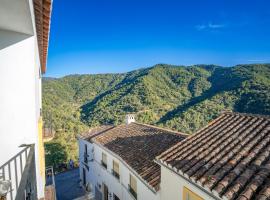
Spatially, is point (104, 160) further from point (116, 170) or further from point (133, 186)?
point (133, 186)

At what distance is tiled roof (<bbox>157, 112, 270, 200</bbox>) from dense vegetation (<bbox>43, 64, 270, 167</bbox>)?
21104 mm

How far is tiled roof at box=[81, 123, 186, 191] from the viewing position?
1027 cm

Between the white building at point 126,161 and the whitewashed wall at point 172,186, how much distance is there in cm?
80

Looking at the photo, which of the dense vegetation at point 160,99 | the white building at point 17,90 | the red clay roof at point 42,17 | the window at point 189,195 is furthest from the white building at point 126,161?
the dense vegetation at point 160,99

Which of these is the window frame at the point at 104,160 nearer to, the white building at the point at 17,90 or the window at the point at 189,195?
the window at the point at 189,195

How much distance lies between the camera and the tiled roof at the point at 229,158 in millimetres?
5113

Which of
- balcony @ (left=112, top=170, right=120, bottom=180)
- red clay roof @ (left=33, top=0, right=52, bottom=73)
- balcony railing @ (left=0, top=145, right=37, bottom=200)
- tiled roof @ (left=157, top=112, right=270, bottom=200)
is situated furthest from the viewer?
balcony @ (left=112, top=170, right=120, bottom=180)

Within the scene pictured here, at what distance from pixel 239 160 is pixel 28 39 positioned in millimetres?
6191

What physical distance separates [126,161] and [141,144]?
200cm

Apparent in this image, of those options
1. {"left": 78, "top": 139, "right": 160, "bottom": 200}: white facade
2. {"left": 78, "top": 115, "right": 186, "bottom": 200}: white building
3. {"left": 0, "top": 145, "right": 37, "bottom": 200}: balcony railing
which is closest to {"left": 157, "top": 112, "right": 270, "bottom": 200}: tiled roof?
{"left": 78, "top": 115, "right": 186, "bottom": 200}: white building

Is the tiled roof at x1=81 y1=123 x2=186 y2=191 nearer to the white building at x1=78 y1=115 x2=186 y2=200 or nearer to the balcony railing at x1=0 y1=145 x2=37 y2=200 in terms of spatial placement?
the white building at x1=78 y1=115 x2=186 y2=200

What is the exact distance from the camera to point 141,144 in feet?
45.2

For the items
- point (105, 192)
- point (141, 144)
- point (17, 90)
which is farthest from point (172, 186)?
point (105, 192)

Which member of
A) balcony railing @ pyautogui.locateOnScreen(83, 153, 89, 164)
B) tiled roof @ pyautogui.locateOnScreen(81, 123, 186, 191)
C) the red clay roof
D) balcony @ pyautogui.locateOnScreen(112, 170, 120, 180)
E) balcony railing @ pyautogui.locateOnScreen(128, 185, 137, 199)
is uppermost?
the red clay roof
